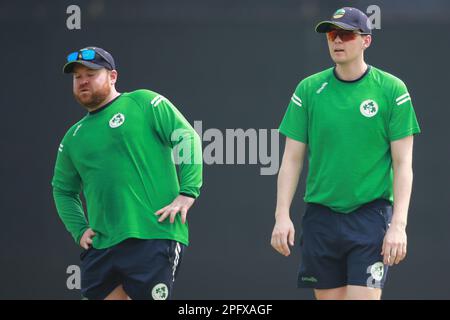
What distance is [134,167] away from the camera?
190 inches

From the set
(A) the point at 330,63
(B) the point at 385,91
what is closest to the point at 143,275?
(B) the point at 385,91

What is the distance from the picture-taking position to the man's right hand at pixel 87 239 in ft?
16.2

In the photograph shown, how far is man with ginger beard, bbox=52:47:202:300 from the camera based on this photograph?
189 inches

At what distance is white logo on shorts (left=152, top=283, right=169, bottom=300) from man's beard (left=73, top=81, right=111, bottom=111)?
0.88m

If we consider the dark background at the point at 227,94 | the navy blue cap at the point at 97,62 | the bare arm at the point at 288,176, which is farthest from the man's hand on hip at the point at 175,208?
the dark background at the point at 227,94

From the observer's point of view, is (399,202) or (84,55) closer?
(399,202)

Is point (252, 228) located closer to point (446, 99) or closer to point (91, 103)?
point (446, 99)

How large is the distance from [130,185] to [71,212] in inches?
17.4

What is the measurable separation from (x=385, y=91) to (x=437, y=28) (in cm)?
207

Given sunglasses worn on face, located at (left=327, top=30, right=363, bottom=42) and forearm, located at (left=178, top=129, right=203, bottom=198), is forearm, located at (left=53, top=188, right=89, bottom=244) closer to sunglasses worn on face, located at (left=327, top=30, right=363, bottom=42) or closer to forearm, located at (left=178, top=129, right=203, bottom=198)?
forearm, located at (left=178, top=129, right=203, bottom=198)

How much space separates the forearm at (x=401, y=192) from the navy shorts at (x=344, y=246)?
13cm

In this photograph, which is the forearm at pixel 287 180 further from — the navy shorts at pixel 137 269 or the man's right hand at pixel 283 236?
the navy shorts at pixel 137 269

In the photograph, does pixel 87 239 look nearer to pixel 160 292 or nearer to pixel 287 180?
pixel 160 292

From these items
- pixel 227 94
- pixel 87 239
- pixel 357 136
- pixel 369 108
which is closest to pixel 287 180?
pixel 357 136
